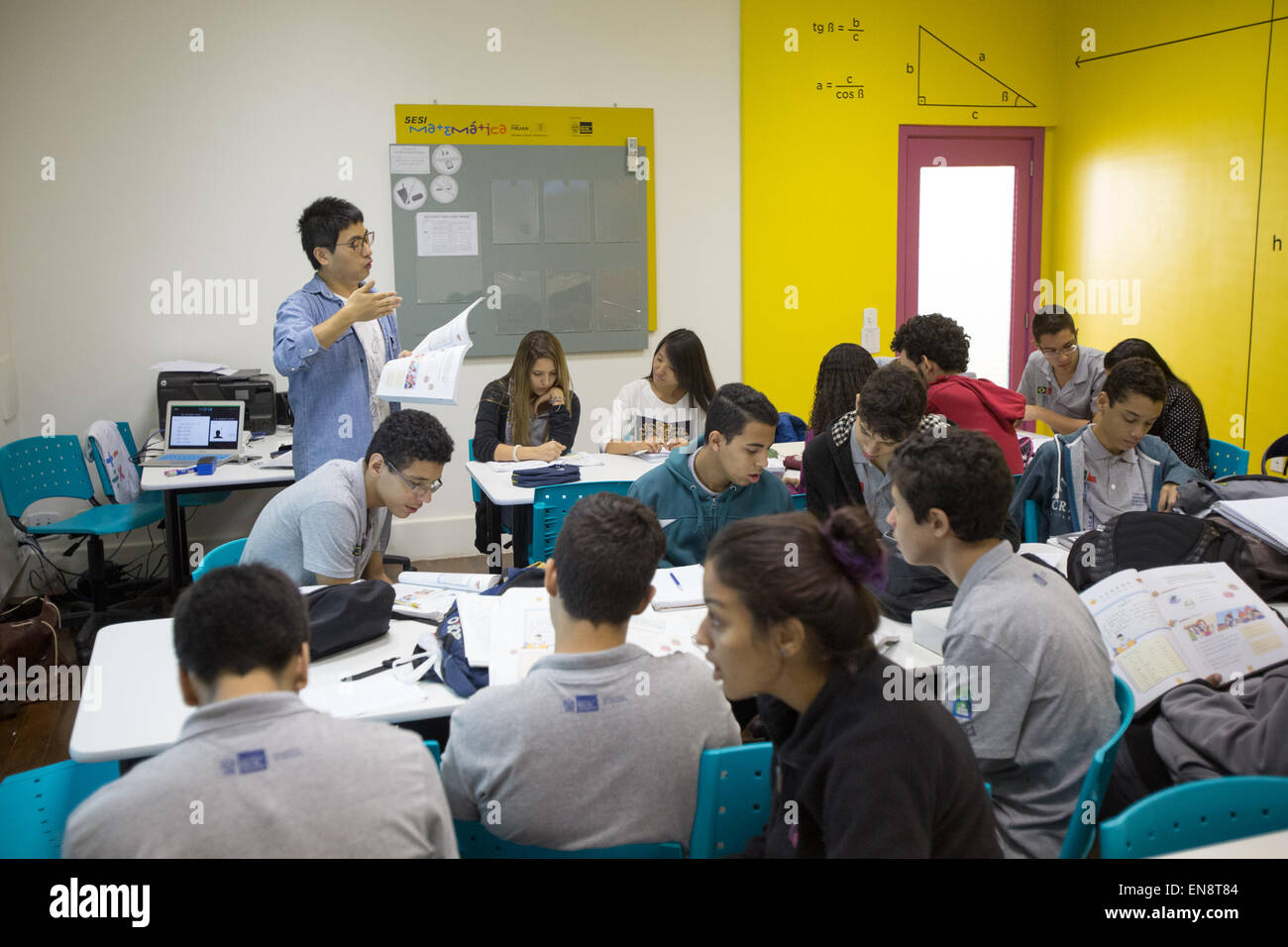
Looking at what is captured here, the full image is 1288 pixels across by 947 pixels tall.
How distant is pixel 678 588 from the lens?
2777mm

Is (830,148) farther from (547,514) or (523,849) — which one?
(523,849)

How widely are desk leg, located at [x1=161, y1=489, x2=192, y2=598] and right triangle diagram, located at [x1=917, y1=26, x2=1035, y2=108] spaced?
5.12 m

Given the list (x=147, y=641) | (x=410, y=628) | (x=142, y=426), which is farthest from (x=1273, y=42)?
(x=142, y=426)

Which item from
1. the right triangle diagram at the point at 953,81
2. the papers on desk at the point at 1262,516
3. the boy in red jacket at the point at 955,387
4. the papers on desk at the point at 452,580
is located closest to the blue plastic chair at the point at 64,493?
the papers on desk at the point at 452,580

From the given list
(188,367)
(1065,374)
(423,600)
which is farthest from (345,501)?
(1065,374)

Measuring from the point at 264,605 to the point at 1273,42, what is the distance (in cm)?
589

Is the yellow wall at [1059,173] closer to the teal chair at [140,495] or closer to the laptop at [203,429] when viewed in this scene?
the laptop at [203,429]

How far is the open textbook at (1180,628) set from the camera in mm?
2266

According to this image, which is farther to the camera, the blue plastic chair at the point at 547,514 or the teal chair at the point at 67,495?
the teal chair at the point at 67,495

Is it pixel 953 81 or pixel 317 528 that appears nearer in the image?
pixel 317 528

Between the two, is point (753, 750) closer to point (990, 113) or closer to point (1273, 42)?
point (1273, 42)

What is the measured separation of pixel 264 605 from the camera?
1437 millimetres

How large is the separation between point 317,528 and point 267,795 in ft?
5.10

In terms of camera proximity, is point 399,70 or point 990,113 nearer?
point 399,70
